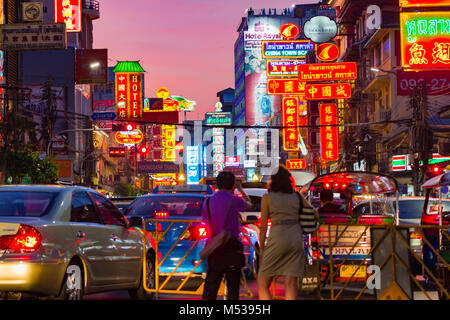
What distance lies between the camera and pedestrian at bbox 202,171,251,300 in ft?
28.8

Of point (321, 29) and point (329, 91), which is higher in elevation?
point (321, 29)

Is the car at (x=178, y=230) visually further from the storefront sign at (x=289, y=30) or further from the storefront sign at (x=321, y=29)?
the storefront sign at (x=289, y=30)

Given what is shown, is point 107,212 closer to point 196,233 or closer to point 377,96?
point 196,233

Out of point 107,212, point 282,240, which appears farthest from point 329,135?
point 282,240

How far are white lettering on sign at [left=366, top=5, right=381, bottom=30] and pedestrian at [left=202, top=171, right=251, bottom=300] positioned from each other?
151ft

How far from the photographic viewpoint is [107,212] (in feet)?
37.3

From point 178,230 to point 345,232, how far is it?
2.59 metres

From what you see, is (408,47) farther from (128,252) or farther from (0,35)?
(128,252)

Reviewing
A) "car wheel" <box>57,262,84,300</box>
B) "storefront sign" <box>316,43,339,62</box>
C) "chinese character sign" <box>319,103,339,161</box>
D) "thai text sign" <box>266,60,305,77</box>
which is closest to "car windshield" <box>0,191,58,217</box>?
"car wheel" <box>57,262,84,300</box>

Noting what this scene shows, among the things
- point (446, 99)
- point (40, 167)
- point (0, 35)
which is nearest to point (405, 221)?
point (0, 35)

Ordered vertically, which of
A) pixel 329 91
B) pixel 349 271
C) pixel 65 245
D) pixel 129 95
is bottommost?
pixel 349 271

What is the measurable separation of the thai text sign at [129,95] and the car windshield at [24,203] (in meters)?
56.9

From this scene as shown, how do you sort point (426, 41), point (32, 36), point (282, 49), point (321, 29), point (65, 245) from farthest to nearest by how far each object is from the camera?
point (282, 49) → point (321, 29) → point (426, 41) → point (32, 36) → point (65, 245)

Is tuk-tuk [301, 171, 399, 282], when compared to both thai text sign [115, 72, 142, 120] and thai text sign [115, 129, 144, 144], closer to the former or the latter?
thai text sign [115, 72, 142, 120]
